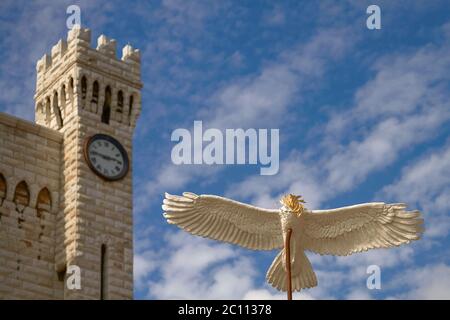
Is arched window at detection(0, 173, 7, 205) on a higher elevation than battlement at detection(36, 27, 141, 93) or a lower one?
lower

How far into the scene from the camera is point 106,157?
4509 centimetres

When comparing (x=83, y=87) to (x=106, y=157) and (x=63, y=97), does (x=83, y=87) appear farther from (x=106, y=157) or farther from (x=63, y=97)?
(x=106, y=157)

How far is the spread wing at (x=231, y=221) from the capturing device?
76.4 ft

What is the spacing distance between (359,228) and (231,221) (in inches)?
112

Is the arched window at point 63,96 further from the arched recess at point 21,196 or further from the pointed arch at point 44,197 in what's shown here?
the arched recess at point 21,196

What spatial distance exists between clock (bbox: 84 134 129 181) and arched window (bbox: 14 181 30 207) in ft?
8.77

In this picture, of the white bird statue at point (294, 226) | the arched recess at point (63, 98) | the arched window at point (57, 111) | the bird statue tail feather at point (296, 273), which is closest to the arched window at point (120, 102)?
the arched recess at point (63, 98)

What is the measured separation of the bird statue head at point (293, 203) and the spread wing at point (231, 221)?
16.8 inches

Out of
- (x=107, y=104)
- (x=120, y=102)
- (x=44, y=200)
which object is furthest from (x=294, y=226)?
(x=120, y=102)

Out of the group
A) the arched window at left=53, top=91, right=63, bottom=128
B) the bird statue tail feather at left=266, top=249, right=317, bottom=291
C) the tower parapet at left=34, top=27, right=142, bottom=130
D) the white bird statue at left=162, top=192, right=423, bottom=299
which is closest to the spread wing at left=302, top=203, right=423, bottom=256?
the white bird statue at left=162, top=192, right=423, bottom=299

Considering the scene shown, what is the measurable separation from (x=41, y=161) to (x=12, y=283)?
18.4 ft

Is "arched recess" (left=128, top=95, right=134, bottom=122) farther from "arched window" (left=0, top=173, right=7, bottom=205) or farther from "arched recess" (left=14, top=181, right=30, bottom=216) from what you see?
"arched window" (left=0, top=173, right=7, bottom=205)

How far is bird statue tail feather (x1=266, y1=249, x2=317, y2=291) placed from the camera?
23406 millimetres
